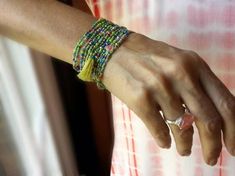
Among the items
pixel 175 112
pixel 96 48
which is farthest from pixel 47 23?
pixel 175 112

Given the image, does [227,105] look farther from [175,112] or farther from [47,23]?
[47,23]

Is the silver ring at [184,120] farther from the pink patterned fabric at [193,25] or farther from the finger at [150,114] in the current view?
the pink patterned fabric at [193,25]

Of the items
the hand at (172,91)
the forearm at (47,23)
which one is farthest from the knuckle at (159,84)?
the forearm at (47,23)

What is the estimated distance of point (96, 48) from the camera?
430 mm

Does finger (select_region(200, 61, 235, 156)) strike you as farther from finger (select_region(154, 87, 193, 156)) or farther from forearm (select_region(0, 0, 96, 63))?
forearm (select_region(0, 0, 96, 63))

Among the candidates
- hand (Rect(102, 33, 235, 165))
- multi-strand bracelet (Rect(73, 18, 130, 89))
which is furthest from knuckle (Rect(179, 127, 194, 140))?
multi-strand bracelet (Rect(73, 18, 130, 89))

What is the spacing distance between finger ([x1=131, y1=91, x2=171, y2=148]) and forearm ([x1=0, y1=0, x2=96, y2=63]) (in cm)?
10

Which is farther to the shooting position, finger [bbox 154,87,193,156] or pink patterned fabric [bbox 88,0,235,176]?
pink patterned fabric [bbox 88,0,235,176]

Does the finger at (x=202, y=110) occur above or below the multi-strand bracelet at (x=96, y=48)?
below

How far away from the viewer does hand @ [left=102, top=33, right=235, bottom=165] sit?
15.5 inches

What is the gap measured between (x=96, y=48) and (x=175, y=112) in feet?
0.36

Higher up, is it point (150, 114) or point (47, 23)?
point (47, 23)

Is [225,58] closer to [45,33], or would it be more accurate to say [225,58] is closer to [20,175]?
[45,33]

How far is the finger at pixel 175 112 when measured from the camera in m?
0.39
